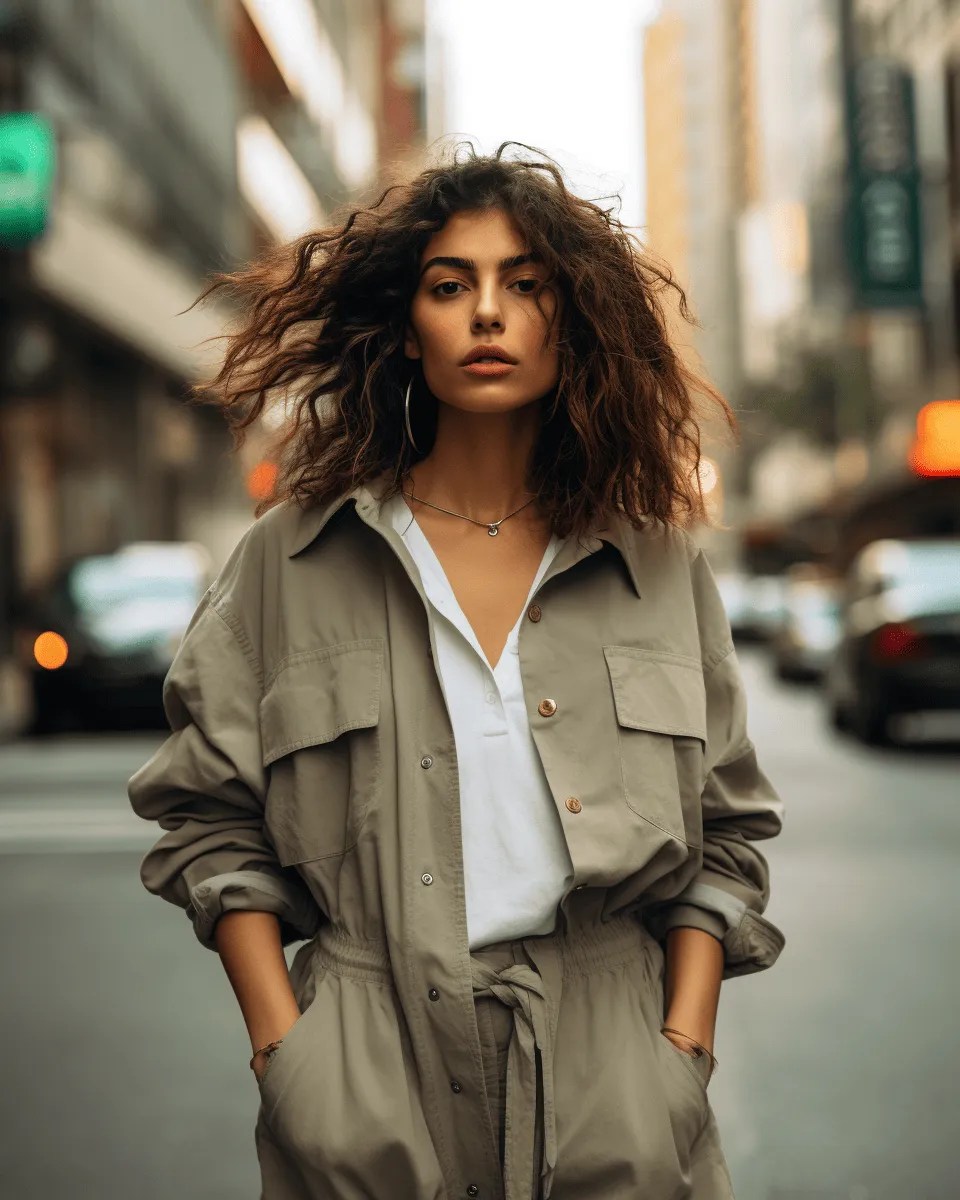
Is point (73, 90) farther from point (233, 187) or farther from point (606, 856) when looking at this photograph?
point (606, 856)

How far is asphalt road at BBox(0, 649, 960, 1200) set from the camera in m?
4.82

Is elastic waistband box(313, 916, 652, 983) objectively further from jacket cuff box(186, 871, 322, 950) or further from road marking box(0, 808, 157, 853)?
road marking box(0, 808, 157, 853)

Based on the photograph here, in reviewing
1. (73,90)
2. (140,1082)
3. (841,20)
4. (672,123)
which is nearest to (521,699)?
(140,1082)

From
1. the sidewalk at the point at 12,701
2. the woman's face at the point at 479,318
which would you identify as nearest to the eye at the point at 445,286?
the woman's face at the point at 479,318

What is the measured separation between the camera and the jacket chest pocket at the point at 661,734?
7.84ft

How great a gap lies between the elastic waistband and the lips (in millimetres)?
746

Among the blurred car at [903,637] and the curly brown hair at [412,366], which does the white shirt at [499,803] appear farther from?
the blurred car at [903,637]

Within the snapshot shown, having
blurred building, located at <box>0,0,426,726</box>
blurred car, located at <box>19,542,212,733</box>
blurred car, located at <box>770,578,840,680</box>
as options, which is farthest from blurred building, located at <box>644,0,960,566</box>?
blurred building, located at <box>0,0,426,726</box>

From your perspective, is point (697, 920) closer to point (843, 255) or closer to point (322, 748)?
point (322, 748)

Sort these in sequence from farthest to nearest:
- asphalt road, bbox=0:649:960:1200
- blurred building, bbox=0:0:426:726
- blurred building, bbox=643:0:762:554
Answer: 1. blurred building, bbox=643:0:762:554
2. blurred building, bbox=0:0:426:726
3. asphalt road, bbox=0:649:960:1200

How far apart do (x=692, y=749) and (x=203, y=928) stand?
2.28 feet

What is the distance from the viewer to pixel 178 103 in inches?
1358

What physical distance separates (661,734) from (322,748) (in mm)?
438

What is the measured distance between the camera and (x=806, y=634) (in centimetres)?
2780
